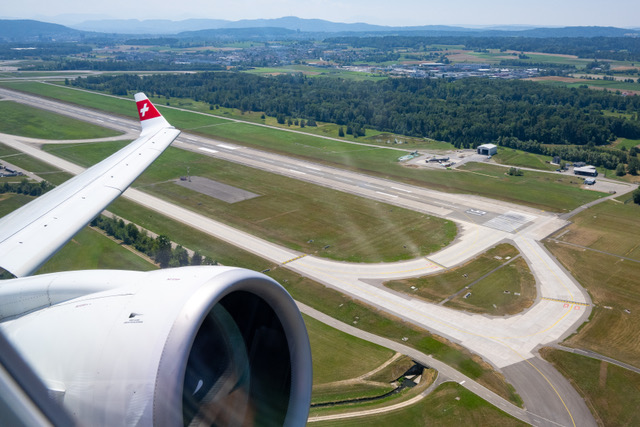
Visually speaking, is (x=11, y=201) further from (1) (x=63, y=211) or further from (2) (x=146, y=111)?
(1) (x=63, y=211)

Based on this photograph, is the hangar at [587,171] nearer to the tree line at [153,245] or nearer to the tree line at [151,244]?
the tree line at [151,244]

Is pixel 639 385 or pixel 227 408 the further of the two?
pixel 639 385

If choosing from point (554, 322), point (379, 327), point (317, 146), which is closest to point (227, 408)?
point (379, 327)

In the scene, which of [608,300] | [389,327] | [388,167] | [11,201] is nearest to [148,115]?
[389,327]

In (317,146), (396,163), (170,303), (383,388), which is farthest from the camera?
(317,146)

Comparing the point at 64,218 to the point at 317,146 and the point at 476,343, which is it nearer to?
the point at 476,343

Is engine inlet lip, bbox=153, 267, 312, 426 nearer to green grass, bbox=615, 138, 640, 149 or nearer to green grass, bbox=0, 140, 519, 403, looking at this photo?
green grass, bbox=0, 140, 519, 403
